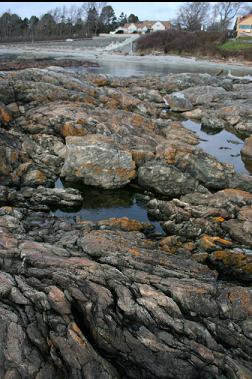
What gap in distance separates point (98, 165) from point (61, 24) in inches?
4835

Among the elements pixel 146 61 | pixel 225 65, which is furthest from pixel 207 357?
pixel 146 61

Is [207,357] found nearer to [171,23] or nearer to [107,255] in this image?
[107,255]

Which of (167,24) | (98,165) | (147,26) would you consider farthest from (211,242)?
(167,24)

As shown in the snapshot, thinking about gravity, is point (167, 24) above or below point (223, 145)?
above

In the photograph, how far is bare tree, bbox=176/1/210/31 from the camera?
112m

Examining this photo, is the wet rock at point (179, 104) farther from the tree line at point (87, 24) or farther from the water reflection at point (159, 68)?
the tree line at point (87, 24)

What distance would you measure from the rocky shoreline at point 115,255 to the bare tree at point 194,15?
103m

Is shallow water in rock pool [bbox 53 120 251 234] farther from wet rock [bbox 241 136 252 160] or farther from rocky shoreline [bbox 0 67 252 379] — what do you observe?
wet rock [bbox 241 136 252 160]

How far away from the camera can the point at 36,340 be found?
704cm

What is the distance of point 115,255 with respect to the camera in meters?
10.0

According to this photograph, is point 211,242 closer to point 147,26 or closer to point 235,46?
point 235,46

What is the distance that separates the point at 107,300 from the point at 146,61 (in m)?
72.5

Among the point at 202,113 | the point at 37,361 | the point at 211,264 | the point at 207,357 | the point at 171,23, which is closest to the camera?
the point at 37,361

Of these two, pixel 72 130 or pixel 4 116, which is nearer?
pixel 72 130
